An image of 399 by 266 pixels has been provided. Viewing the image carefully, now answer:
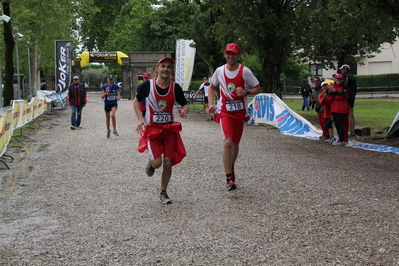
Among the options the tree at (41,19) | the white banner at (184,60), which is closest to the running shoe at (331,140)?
the tree at (41,19)

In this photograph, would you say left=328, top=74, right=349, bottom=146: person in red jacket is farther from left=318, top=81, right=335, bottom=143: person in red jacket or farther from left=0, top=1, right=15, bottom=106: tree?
left=0, top=1, right=15, bottom=106: tree

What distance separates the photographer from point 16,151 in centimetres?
1478

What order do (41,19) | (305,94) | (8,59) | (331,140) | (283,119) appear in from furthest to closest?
(41,19) → (305,94) → (8,59) → (283,119) → (331,140)

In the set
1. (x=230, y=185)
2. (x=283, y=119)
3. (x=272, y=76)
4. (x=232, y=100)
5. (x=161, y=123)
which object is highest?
(x=272, y=76)

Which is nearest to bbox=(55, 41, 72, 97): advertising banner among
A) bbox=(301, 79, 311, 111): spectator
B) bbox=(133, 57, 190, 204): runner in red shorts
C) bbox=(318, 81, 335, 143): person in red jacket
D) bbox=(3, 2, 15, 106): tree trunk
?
bbox=(3, 2, 15, 106): tree trunk

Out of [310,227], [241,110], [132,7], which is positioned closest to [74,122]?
[241,110]

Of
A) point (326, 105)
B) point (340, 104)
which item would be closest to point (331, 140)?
point (326, 105)

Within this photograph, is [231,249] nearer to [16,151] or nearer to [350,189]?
[350,189]

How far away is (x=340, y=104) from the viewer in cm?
1440

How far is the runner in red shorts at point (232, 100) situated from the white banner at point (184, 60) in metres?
27.7

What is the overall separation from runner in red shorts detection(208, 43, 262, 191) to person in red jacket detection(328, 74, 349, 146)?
618 centimetres

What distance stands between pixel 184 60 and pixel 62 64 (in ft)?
23.5

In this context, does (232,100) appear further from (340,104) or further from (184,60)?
(184,60)

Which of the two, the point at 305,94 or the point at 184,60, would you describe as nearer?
the point at 305,94
